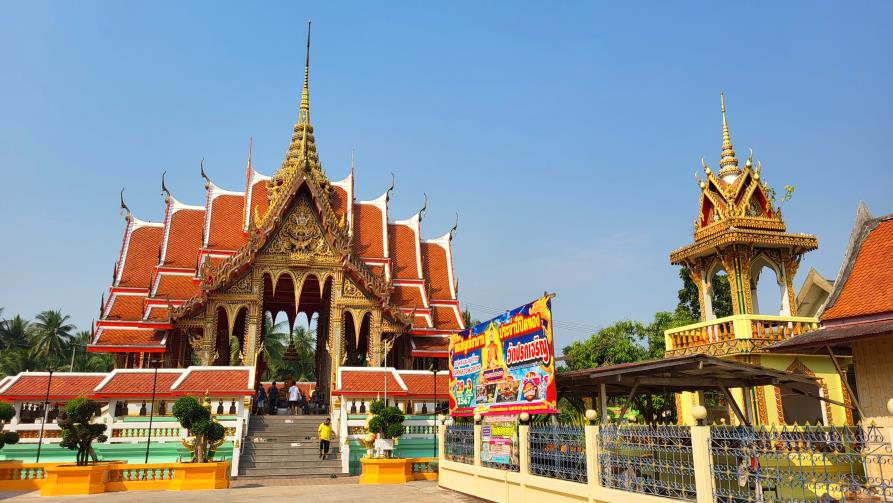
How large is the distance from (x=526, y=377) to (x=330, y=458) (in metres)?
8.16

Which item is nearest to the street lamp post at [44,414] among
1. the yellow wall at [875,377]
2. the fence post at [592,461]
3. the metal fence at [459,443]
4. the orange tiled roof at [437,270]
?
the metal fence at [459,443]

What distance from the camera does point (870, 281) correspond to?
1090 centimetres

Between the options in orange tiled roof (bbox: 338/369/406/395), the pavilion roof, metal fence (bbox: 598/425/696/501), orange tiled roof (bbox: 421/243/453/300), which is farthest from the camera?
orange tiled roof (bbox: 421/243/453/300)

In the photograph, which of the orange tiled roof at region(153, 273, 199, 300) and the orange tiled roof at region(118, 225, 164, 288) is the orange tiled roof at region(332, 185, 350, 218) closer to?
the orange tiled roof at region(153, 273, 199, 300)

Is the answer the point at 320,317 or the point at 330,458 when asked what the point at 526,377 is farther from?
the point at 320,317

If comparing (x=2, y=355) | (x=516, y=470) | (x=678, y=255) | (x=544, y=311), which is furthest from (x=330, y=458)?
(x=2, y=355)

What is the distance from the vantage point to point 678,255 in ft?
55.1

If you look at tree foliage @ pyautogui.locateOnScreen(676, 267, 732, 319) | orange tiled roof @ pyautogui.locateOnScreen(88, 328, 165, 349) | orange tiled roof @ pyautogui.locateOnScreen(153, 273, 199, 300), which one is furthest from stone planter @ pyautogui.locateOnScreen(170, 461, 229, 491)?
tree foliage @ pyautogui.locateOnScreen(676, 267, 732, 319)

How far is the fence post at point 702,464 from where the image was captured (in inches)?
260

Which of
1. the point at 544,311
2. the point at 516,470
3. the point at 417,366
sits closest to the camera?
the point at 544,311

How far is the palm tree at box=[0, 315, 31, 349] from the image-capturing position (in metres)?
57.6

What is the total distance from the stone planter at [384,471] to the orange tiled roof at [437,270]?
30.9 feet

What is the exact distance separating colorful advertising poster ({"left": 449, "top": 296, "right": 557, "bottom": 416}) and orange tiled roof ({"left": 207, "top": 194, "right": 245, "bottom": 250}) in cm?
1165

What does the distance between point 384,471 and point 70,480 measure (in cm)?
643
